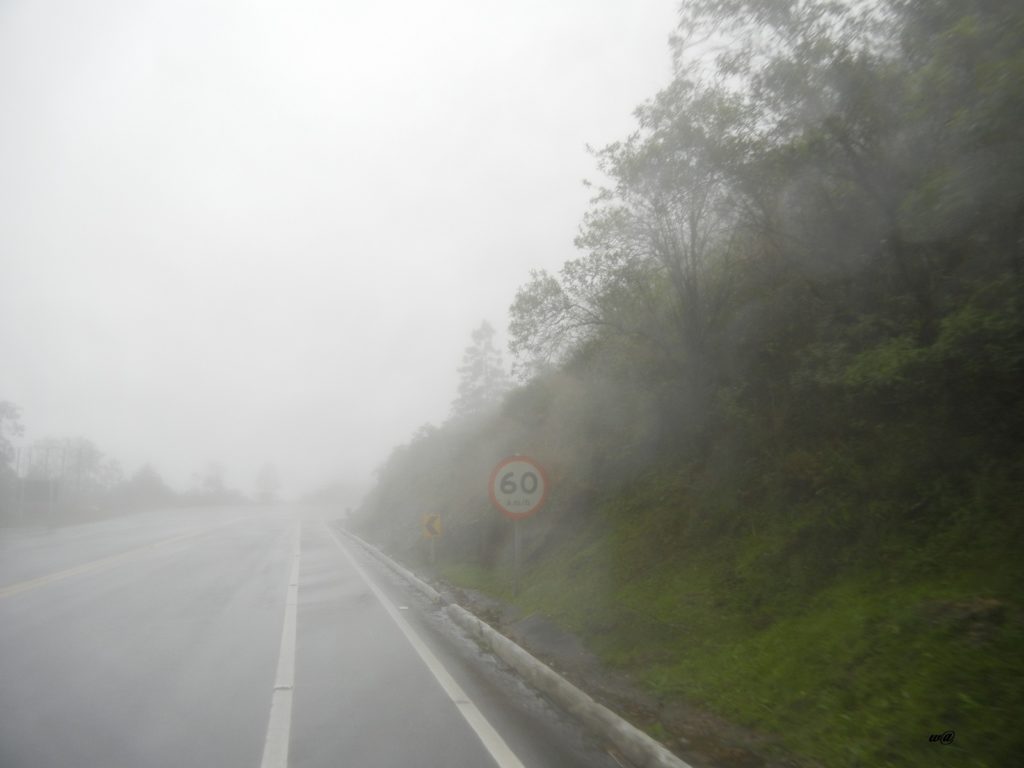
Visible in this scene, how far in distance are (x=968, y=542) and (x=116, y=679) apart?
8.31 metres

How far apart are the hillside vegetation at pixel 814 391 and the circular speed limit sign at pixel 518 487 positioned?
1.33 meters

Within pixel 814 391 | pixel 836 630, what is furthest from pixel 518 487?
pixel 836 630

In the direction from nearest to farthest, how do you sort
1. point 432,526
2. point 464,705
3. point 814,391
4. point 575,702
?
point 575,702 → point 464,705 → point 814,391 → point 432,526

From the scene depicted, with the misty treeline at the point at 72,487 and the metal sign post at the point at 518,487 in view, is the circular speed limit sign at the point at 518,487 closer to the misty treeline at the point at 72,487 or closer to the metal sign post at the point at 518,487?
the metal sign post at the point at 518,487

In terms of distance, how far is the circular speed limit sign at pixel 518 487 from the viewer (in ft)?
38.4

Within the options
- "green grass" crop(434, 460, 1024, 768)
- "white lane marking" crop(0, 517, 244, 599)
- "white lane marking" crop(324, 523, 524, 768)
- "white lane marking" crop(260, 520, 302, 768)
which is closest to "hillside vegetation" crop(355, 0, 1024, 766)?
"green grass" crop(434, 460, 1024, 768)

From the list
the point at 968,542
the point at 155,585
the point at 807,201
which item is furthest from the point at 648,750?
the point at 155,585

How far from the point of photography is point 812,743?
514 cm

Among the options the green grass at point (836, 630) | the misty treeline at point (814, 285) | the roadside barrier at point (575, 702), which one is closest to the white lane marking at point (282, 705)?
the roadside barrier at point (575, 702)

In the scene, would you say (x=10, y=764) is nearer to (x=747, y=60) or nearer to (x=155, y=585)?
(x=155, y=585)

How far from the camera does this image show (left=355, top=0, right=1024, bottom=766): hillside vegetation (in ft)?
18.9

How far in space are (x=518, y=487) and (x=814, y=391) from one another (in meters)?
4.72

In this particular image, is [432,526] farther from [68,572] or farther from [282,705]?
[282,705]

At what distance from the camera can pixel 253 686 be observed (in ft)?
24.0
